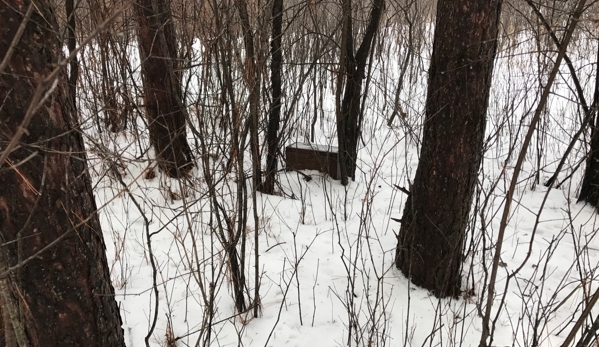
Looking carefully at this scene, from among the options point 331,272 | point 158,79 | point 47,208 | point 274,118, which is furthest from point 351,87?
point 47,208

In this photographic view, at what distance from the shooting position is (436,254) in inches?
105

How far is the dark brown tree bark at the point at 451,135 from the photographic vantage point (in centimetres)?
231

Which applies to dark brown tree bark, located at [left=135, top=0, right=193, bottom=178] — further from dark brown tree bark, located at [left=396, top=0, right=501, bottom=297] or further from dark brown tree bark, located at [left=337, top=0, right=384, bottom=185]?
dark brown tree bark, located at [left=396, top=0, right=501, bottom=297]

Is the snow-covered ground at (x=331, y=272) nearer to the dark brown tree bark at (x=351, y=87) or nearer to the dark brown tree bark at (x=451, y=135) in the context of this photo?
the dark brown tree bark at (x=451, y=135)

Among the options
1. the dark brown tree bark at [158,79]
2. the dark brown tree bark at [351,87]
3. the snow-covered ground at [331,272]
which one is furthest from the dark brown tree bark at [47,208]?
the dark brown tree bark at [351,87]

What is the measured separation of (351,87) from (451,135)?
5.90 ft

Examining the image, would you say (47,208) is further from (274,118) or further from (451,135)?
(274,118)

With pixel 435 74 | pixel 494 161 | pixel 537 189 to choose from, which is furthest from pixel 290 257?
pixel 494 161

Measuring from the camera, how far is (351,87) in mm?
4121

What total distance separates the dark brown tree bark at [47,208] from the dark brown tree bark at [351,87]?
2.50 meters

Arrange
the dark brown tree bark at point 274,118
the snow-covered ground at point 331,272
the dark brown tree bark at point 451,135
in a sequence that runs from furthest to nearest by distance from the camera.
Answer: the dark brown tree bark at point 274,118 → the dark brown tree bark at point 451,135 → the snow-covered ground at point 331,272

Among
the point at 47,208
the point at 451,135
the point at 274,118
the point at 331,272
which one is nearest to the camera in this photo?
the point at 47,208

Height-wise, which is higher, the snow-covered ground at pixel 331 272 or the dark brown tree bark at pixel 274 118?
the dark brown tree bark at pixel 274 118

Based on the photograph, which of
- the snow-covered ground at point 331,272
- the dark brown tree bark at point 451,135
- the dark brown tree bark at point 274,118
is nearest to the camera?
the snow-covered ground at point 331,272
